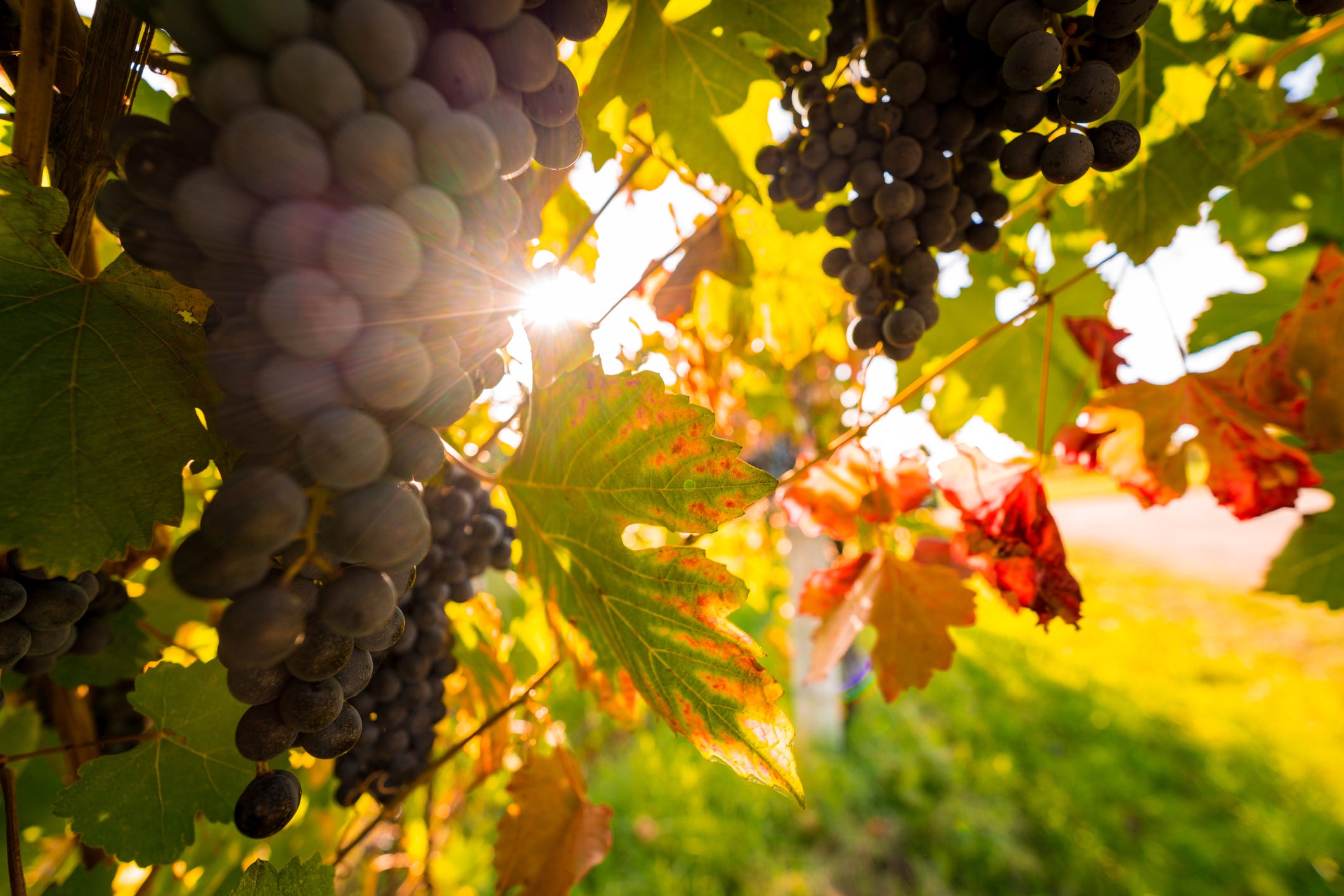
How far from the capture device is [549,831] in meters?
1.10

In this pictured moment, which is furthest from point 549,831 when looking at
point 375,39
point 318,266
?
point 375,39

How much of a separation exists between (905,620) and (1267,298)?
3.54ft

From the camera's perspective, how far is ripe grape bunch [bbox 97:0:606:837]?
36 centimetres

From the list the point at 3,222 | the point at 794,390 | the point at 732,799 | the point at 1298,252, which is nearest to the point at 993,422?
the point at 1298,252

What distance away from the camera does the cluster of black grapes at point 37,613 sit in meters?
0.56

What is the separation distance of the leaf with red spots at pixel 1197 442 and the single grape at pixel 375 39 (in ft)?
3.49

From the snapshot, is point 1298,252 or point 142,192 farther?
point 1298,252

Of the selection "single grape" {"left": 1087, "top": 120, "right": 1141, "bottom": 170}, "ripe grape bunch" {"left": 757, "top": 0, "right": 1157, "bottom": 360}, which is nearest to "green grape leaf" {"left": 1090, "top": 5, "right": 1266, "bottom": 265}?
"ripe grape bunch" {"left": 757, "top": 0, "right": 1157, "bottom": 360}

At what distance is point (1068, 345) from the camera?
4.33 ft

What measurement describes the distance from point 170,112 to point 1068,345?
4.78 feet

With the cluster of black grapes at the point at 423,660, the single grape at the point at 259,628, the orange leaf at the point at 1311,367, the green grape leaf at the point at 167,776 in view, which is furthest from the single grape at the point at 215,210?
the orange leaf at the point at 1311,367

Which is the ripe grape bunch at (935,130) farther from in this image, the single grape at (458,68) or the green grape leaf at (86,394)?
the green grape leaf at (86,394)

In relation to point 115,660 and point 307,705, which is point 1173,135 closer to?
point 307,705

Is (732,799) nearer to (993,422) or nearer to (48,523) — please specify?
(993,422)
